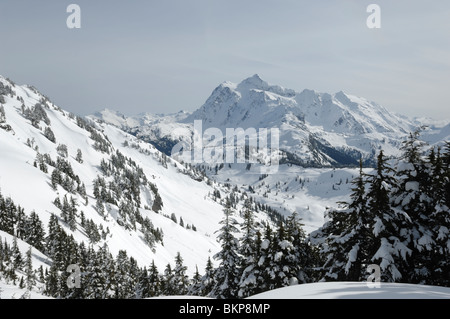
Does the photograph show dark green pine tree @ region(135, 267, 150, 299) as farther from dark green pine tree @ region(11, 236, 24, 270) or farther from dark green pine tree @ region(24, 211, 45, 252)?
dark green pine tree @ region(24, 211, 45, 252)

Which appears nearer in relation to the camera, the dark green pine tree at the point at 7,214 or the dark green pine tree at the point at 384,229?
the dark green pine tree at the point at 384,229

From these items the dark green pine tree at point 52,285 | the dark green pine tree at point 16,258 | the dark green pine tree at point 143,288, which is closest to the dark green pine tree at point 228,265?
the dark green pine tree at point 143,288

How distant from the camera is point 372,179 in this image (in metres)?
15.8

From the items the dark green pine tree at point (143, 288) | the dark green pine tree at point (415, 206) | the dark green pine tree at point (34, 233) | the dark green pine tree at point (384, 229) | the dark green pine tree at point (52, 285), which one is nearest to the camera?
the dark green pine tree at point (384, 229)

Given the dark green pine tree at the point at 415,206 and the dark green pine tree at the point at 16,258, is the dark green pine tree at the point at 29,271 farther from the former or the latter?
the dark green pine tree at the point at 415,206

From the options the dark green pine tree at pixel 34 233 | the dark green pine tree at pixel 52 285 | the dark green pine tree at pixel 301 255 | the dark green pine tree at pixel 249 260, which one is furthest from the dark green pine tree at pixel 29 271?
the dark green pine tree at pixel 301 255

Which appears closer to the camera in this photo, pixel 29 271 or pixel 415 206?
pixel 415 206

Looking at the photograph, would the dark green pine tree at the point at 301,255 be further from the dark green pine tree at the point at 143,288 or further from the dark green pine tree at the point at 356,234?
the dark green pine tree at the point at 143,288

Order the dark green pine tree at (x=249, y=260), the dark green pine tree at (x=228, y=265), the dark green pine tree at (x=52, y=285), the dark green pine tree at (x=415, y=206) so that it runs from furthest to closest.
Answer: the dark green pine tree at (x=52, y=285)
the dark green pine tree at (x=228, y=265)
the dark green pine tree at (x=249, y=260)
the dark green pine tree at (x=415, y=206)

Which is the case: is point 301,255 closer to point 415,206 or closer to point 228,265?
point 228,265

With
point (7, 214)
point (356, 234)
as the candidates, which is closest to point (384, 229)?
point (356, 234)

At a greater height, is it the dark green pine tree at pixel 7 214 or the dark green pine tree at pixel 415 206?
the dark green pine tree at pixel 415 206

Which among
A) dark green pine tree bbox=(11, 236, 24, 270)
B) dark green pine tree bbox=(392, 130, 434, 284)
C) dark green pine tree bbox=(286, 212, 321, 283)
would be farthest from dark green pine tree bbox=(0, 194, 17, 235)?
dark green pine tree bbox=(392, 130, 434, 284)

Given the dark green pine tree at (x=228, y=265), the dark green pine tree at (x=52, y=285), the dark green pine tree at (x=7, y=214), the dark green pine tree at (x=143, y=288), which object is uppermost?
the dark green pine tree at (x=228, y=265)
